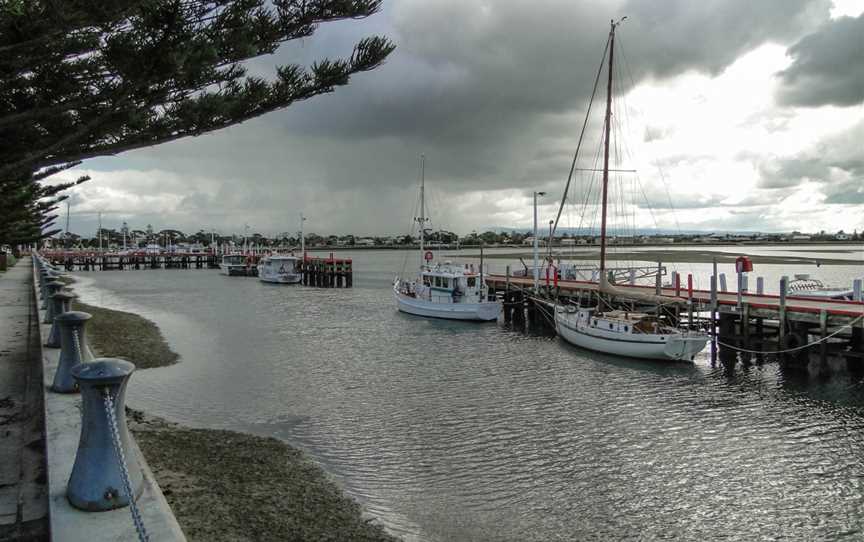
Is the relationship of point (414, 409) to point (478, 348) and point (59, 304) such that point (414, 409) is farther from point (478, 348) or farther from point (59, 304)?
point (478, 348)

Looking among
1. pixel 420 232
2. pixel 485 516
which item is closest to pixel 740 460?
pixel 485 516

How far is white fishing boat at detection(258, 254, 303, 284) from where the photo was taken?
6919 cm

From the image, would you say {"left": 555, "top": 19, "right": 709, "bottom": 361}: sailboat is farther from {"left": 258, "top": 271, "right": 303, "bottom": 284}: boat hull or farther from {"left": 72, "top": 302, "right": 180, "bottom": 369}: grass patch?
{"left": 258, "top": 271, "right": 303, "bottom": 284}: boat hull

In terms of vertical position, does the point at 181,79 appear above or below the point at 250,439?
above

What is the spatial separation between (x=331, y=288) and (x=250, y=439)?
2062 inches

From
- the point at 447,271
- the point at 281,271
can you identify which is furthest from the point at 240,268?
the point at 447,271

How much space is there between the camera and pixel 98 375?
4.55 metres

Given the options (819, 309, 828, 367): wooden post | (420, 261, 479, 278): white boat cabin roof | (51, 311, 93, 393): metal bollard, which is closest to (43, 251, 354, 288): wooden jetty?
(420, 261, 479, 278): white boat cabin roof

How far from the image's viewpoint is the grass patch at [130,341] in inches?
814

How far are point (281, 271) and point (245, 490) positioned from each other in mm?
63633

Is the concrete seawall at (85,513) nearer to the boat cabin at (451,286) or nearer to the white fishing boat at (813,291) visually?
the white fishing boat at (813,291)

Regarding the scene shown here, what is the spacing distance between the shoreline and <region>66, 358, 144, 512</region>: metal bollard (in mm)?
2266

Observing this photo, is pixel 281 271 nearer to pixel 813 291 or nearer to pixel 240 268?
pixel 240 268

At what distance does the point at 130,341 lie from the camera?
79.5 ft
